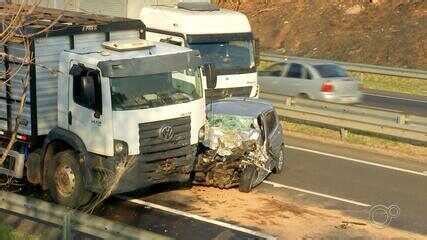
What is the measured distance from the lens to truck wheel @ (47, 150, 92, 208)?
1195cm

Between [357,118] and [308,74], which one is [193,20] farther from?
[308,74]

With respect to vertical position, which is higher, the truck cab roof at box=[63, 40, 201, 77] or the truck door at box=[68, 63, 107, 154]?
the truck cab roof at box=[63, 40, 201, 77]

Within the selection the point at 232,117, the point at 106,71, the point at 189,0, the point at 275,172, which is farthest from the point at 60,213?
the point at 189,0

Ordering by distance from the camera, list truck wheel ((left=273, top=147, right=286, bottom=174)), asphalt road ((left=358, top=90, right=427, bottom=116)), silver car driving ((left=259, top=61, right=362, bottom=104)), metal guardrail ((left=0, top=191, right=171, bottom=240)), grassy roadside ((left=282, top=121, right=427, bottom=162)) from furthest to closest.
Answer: asphalt road ((left=358, top=90, right=427, bottom=116)), silver car driving ((left=259, top=61, right=362, bottom=104)), grassy roadside ((left=282, top=121, right=427, bottom=162)), truck wheel ((left=273, top=147, right=286, bottom=174)), metal guardrail ((left=0, top=191, right=171, bottom=240))

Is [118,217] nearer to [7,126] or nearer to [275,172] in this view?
[7,126]

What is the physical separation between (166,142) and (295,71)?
12917 mm

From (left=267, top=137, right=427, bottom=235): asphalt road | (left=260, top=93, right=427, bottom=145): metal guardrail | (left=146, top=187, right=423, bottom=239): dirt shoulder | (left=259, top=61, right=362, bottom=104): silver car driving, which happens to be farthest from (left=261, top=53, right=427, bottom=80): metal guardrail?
(left=146, top=187, right=423, bottom=239): dirt shoulder

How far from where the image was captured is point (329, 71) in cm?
2386

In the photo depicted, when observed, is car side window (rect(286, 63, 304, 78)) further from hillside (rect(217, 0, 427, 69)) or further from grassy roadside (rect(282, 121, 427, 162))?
hillside (rect(217, 0, 427, 69))

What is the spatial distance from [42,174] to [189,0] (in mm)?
7661

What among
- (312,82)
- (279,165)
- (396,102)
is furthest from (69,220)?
(396,102)
